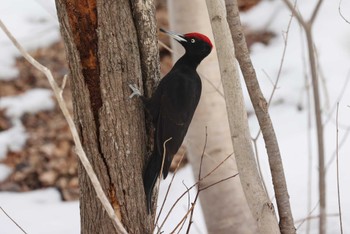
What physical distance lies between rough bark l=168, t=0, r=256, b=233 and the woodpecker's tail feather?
1044mm

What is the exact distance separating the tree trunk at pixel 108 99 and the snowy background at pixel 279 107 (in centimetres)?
180

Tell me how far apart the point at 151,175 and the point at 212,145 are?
1.16m

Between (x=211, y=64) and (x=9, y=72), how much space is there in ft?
7.49

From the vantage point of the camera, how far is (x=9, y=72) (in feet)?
18.1

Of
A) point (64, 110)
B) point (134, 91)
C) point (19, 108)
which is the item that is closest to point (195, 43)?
point (134, 91)

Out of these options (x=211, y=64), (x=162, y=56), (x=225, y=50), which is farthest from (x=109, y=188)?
(x=162, y=56)

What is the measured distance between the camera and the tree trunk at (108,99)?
2.51m

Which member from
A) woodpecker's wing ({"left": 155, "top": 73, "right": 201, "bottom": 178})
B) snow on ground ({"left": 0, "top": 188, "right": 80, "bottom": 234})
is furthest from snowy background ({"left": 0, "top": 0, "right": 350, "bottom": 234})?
woodpecker's wing ({"left": 155, "top": 73, "right": 201, "bottom": 178})

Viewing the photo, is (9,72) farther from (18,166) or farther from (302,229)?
(302,229)

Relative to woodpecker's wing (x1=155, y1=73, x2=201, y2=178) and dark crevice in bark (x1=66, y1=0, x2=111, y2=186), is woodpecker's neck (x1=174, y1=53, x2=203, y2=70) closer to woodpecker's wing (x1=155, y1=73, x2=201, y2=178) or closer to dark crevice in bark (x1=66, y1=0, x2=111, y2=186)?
woodpecker's wing (x1=155, y1=73, x2=201, y2=178)

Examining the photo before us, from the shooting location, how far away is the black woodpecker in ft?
8.68

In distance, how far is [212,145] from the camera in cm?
373

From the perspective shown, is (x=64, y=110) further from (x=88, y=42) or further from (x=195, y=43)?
(x=195, y=43)

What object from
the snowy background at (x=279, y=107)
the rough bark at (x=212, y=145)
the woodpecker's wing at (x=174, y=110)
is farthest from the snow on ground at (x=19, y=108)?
the woodpecker's wing at (x=174, y=110)
